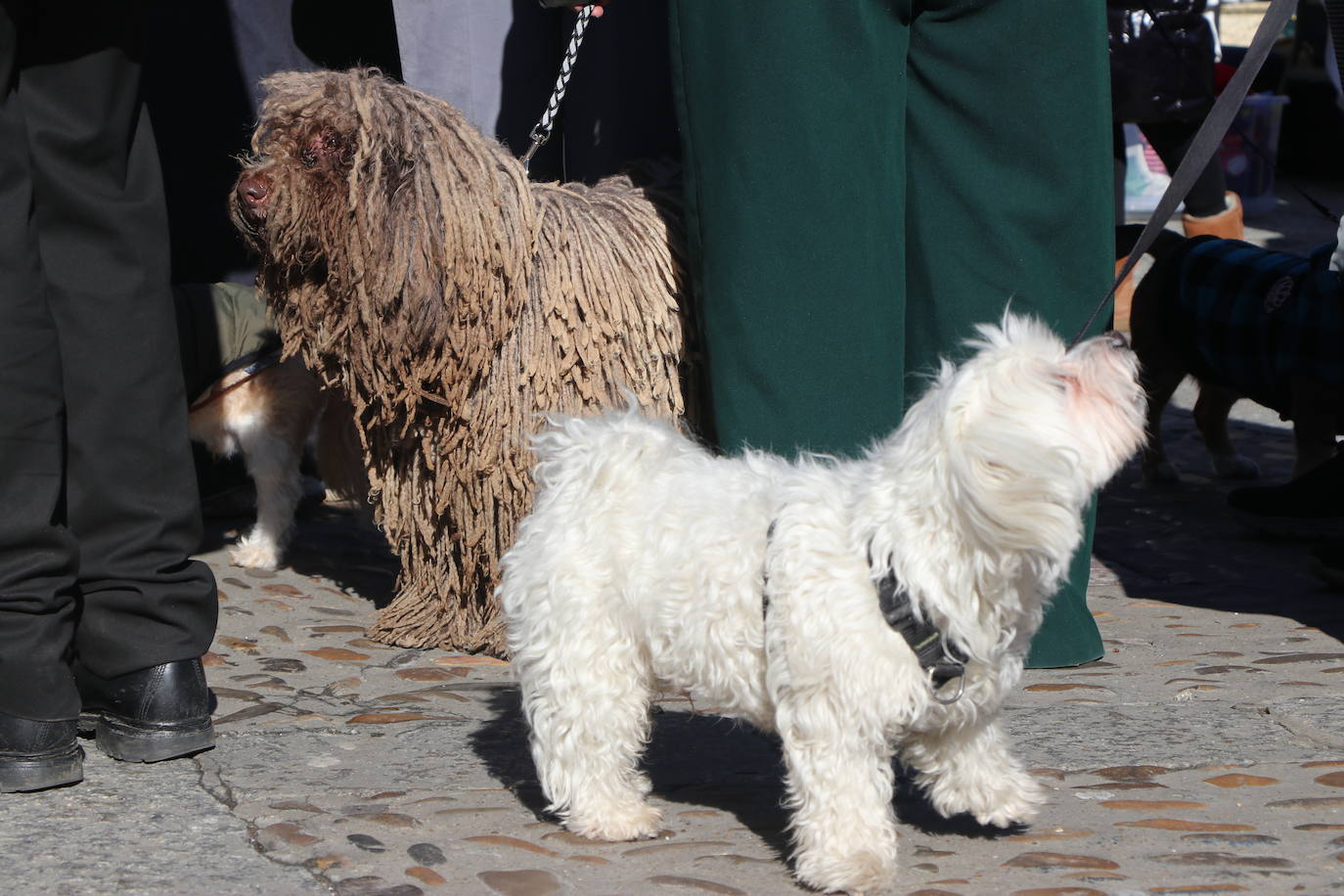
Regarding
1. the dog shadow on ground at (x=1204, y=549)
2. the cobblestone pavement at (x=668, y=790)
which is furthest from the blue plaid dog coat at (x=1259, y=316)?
the cobblestone pavement at (x=668, y=790)

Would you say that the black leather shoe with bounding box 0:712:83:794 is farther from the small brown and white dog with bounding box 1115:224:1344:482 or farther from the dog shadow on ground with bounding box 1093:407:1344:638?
the small brown and white dog with bounding box 1115:224:1344:482

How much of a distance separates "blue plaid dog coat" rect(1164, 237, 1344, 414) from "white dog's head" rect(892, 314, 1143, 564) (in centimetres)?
286

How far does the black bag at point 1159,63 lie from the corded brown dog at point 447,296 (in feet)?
10.5

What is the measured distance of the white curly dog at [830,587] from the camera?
88.8 inches

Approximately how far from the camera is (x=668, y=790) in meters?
3.00

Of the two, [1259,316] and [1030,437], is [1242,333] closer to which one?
[1259,316]

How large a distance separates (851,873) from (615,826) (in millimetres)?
489

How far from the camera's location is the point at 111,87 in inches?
116

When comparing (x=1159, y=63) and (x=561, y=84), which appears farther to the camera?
(x=1159, y=63)

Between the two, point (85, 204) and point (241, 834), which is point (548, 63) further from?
point (241, 834)

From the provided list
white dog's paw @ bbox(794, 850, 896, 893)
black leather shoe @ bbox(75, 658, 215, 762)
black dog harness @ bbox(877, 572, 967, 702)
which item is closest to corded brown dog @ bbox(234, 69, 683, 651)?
black leather shoe @ bbox(75, 658, 215, 762)

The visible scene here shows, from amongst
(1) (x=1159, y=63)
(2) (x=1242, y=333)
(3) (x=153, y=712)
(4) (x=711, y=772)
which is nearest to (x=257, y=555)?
(3) (x=153, y=712)

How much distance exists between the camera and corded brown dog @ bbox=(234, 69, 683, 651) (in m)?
3.60

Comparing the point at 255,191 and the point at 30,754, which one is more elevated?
the point at 255,191
